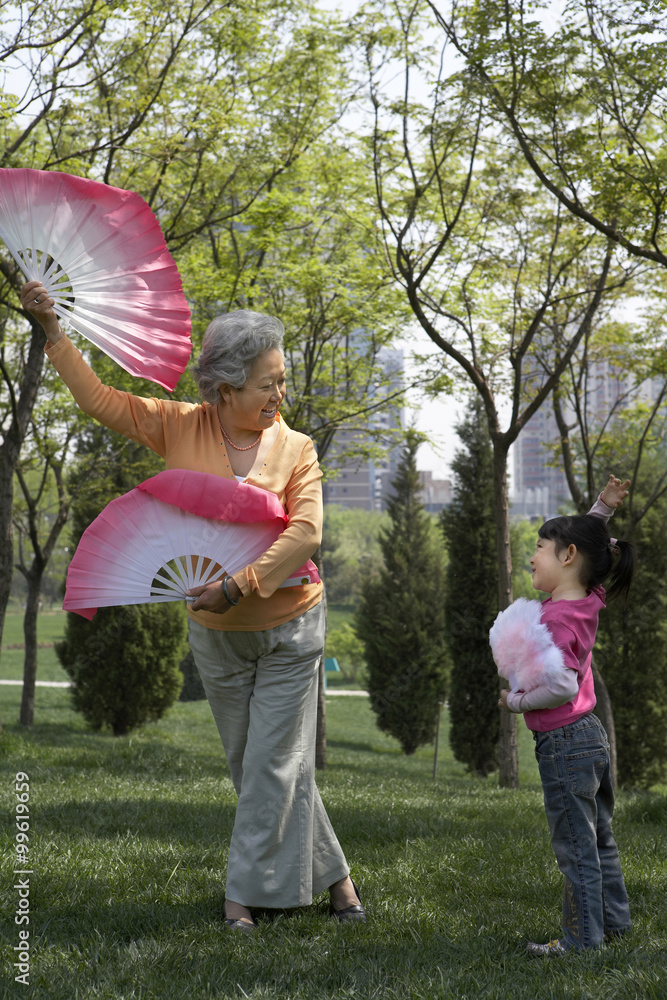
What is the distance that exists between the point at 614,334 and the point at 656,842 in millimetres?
8014

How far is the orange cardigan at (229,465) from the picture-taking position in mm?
2893

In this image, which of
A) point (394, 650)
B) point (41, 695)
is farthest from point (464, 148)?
point (41, 695)

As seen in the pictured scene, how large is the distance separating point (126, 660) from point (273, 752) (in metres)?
11.5

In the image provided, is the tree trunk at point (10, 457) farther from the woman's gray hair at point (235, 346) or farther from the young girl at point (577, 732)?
the young girl at point (577, 732)

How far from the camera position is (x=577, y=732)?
280cm

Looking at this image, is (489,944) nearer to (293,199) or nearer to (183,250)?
(293,199)

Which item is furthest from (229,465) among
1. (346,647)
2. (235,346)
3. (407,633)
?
(346,647)

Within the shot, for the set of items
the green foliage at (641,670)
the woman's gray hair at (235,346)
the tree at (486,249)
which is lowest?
the green foliage at (641,670)

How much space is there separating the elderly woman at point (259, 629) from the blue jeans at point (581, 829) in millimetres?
772

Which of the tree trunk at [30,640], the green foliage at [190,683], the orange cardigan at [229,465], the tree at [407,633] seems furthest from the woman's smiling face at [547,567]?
the green foliage at [190,683]

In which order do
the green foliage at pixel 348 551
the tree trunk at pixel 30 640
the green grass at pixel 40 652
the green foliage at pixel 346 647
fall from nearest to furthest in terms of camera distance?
the tree trunk at pixel 30 640, the green grass at pixel 40 652, the green foliage at pixel 346 647, the green foliage at pixel 348 551

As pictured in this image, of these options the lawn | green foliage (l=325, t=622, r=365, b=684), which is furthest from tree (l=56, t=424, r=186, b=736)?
green foliage (l=325, t=622, r=365, b=684)

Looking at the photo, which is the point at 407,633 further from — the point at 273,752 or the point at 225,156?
the point at 273,752

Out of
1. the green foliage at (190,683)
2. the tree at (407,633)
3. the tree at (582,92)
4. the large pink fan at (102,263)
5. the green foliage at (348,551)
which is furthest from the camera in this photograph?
the green foliage at (348,551)
